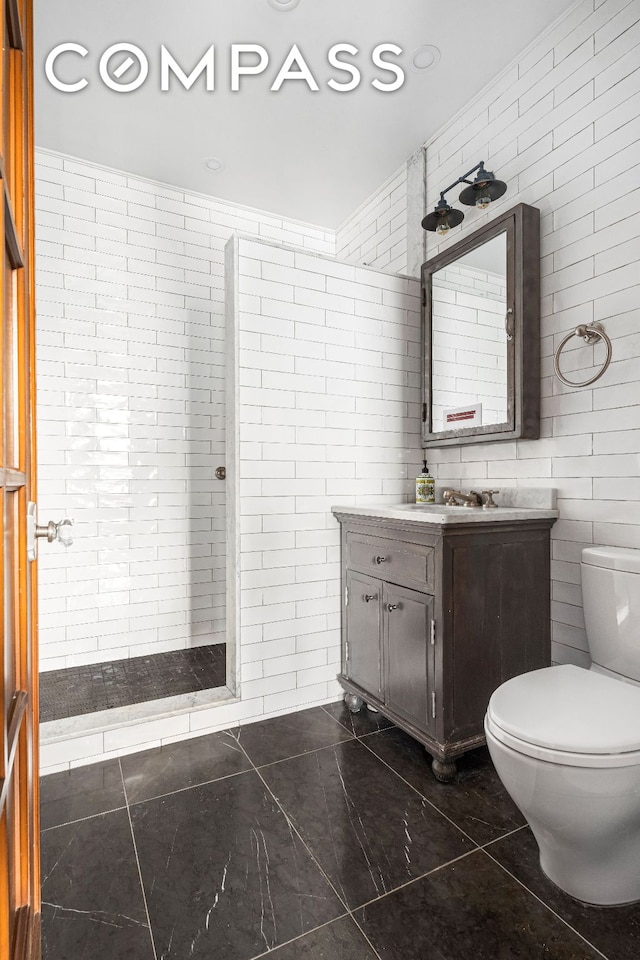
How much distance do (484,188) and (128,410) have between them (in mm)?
2096

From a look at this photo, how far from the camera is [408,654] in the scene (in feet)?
6.43

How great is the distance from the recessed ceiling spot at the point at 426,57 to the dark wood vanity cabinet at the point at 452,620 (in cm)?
193

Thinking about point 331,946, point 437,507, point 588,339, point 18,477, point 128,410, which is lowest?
point 331,946

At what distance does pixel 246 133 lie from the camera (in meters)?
2.61

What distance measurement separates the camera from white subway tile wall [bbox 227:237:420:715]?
2.28 metres

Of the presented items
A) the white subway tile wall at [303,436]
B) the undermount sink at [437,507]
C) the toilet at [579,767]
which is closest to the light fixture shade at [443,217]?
the white subway tile wall at [303,436]

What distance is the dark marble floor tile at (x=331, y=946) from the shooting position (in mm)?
1165

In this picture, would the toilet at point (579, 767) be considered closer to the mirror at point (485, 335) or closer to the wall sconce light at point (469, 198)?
the mirror at point (485, 335)

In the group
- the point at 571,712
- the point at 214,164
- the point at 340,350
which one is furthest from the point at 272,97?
the point at 571,712

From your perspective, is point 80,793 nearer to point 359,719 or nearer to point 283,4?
point 359,719

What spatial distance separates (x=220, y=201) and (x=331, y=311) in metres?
1.34

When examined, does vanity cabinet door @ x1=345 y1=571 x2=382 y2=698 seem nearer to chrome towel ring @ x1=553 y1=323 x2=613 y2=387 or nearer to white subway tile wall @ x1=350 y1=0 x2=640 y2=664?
white subway tile wall @ x1=350 y1=0 x2=640 y2=664

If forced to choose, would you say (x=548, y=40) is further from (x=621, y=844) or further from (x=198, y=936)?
(x=198, y=936)

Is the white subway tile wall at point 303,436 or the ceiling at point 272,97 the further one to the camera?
the white subway tile wall at point 303,436
